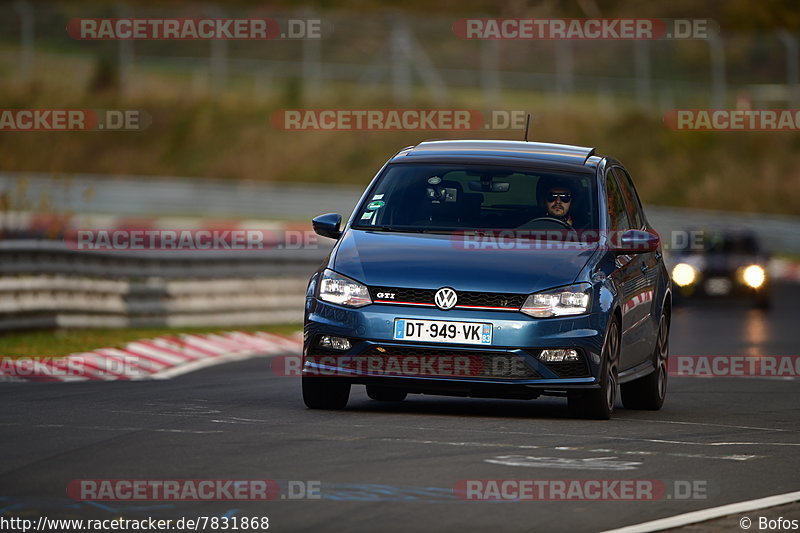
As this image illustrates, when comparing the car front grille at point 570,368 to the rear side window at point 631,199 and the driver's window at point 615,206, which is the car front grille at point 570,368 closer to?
the driver's window at point 615,206

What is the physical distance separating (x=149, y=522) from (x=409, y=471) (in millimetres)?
1735

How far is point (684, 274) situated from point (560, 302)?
1977 centimetres

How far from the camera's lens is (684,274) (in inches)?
1152

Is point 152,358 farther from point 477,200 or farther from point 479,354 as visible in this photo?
point 479,354

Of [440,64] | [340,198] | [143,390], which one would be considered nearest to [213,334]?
[143,390]

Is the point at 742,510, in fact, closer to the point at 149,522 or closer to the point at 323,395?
the point at 149,522

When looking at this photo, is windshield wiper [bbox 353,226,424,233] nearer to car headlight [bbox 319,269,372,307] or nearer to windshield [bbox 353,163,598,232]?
windshield [bbox 353,163,598,232]

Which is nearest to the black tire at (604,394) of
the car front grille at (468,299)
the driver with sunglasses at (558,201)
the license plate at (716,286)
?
the car front grille at (468,299)

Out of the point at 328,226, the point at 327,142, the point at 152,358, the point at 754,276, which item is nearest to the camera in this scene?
the point at 328,226

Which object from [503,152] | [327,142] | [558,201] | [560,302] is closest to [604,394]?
[560,302]

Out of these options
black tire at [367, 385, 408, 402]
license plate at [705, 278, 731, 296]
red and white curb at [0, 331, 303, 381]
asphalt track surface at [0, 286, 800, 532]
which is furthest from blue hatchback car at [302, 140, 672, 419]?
license plate at [705, 278, 731, 296]

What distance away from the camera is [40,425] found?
9148 mm

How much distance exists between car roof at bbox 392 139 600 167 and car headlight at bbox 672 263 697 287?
58.0 ft

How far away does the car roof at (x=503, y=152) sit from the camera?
11289 millimetres
